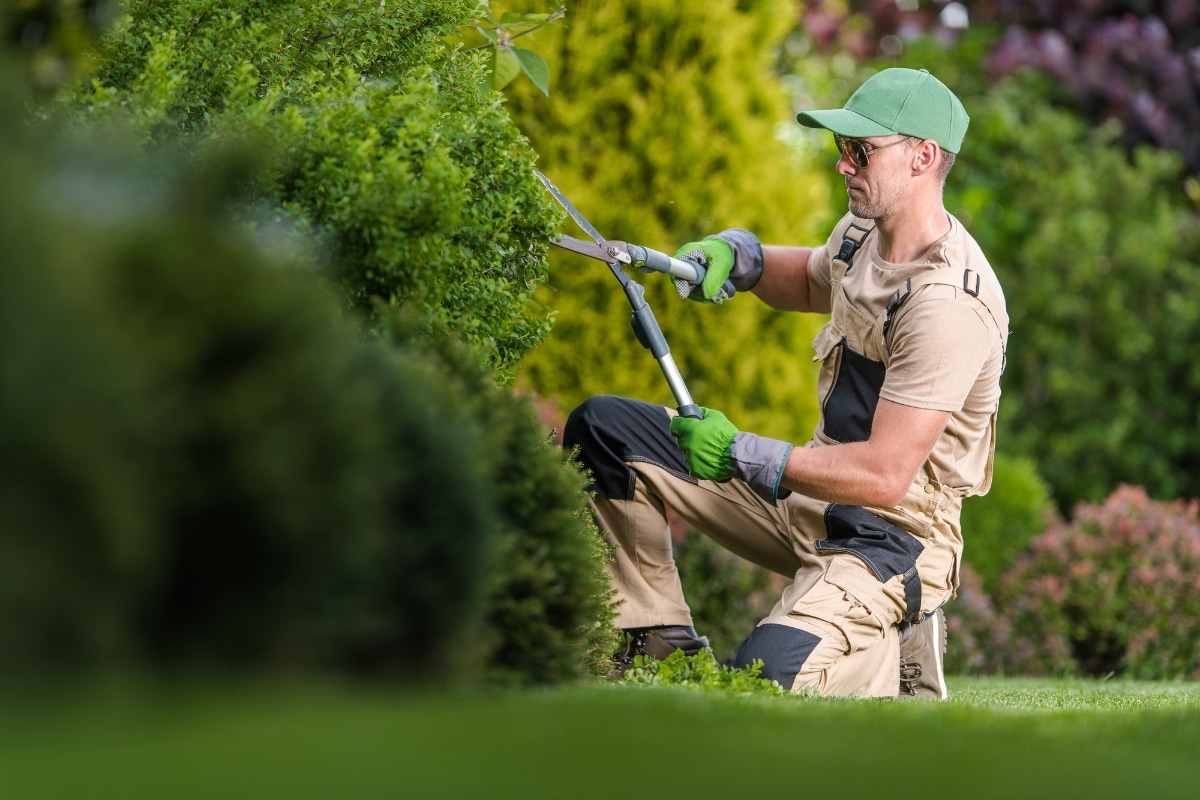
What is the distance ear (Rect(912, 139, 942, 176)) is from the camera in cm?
372

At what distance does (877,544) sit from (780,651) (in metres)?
0.45

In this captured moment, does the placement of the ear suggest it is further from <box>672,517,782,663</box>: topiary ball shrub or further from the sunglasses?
<box>672,517,782,663</box>: topiary ball shrub

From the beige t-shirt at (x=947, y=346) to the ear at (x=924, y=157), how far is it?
192 millimetres

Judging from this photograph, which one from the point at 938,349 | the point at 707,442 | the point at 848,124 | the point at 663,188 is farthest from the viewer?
the point at 663,188

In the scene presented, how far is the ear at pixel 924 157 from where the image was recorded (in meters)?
3.72

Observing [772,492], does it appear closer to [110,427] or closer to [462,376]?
[462,376]

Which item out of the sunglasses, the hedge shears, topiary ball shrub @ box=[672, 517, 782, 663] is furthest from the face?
topiary ball shrub @ box=[672, 517, 782, 663]

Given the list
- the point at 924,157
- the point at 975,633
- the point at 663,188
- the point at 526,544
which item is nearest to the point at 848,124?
the point at 924,157

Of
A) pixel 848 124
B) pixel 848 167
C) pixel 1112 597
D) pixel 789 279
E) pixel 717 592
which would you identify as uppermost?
pixel 848 124

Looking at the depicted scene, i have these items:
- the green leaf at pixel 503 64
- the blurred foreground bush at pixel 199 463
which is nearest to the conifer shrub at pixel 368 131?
the green leaf at pixel 503 64

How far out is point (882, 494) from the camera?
3.41 m

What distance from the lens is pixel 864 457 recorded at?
342 cm

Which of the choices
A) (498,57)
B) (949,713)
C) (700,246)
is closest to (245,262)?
(949,713)

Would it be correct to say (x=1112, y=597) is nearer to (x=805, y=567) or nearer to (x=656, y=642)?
(x=805, y=567)
